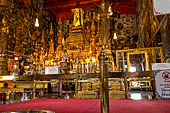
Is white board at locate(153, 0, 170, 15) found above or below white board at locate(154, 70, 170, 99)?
above

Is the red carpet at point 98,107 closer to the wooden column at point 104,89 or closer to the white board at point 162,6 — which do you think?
the wooden column at point 104,89

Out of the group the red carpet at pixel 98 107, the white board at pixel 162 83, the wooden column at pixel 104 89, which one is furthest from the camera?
the white board at pixel 162 83

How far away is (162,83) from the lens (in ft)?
9.84

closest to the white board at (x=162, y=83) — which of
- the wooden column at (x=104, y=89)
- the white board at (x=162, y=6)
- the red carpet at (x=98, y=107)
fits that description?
the red carpet at (x=98, y=107)

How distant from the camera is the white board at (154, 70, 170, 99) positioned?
2.94m

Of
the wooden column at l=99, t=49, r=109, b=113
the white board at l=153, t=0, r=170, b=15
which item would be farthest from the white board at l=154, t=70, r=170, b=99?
the wooden column at l=99, t=49, r=109, b=113

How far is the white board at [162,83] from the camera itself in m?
2.94

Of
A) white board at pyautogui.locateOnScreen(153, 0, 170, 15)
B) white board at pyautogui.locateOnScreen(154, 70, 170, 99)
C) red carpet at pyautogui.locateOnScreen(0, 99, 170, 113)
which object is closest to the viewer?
red carpet at pyautogui.locateOnScreen(0, 99, 170, 113)

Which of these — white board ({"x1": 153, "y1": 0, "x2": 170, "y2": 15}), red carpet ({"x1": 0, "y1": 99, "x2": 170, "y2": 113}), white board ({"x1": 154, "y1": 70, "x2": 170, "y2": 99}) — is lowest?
red carpet ({"x1": 0, "y1": 99, "x2": 170, "y2": 113})

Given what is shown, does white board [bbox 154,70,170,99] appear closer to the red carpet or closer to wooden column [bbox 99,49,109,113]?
the red carpet

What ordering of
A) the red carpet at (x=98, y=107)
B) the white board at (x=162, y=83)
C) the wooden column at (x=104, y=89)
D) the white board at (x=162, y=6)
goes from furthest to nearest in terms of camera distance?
the white board at (x=162, y=83)
the white board at (x=162, y=6)
the red carpet at (x=98, y=107)
the wooden column at (x=104, y=89)

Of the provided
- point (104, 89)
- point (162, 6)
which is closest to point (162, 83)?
point (162, 6)

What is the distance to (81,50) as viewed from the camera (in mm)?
7516

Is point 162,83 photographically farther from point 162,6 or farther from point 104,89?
point 104,89
